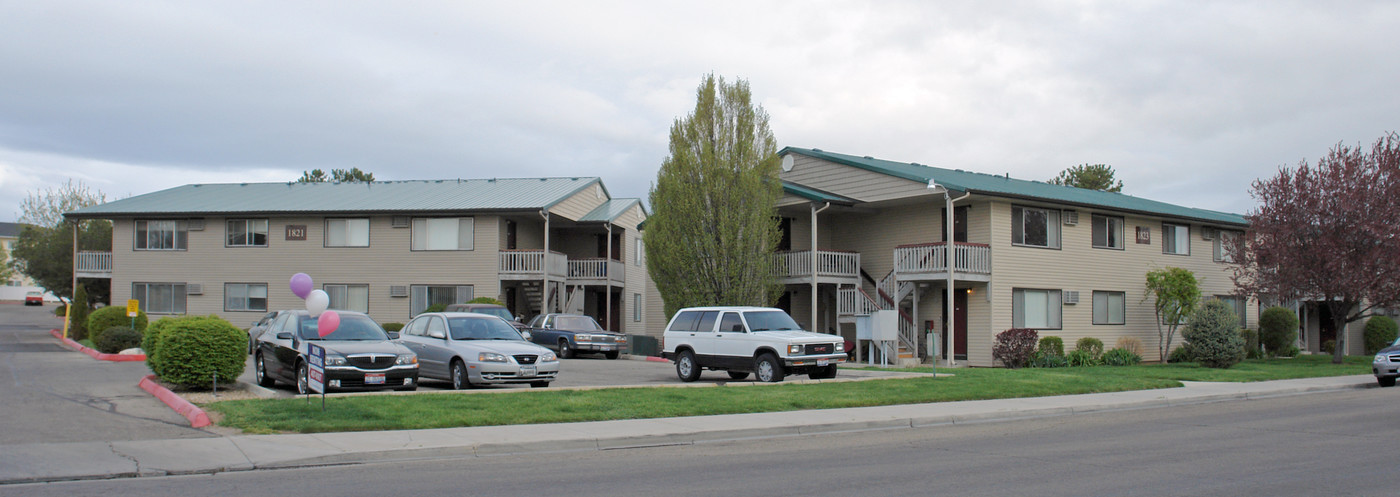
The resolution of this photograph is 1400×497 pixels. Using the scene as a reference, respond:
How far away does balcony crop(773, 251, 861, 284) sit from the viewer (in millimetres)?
30656

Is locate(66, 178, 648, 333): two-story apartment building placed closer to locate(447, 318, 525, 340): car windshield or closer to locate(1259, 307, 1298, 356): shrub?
locate(447, 318, 525, 340): car windshield

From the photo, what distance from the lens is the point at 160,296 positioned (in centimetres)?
3856

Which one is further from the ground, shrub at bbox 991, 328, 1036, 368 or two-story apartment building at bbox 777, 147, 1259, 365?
two-story apartment building at bbox 777, 147, 1259, 365

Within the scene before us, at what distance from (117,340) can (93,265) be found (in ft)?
54.5

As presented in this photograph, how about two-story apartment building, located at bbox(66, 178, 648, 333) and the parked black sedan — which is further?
two-story apartment building, located at bbox(66, 178, 648, 333)

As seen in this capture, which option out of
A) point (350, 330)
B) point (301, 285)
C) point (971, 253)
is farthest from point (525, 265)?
point (301, 285)

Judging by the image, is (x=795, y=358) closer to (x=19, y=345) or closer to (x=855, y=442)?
→ (x=855, y=442)

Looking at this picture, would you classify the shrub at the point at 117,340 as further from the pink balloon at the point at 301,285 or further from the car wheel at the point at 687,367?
the car wheel at the point at 687,367

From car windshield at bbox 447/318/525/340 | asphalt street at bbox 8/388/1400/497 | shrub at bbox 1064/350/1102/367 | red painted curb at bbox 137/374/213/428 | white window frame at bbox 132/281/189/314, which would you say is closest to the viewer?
asphalt street at bbox 8/388/1400/497

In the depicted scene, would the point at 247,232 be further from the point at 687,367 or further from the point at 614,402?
the point at 614,402

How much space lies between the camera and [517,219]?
37.6 meters

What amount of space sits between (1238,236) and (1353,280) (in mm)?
6489

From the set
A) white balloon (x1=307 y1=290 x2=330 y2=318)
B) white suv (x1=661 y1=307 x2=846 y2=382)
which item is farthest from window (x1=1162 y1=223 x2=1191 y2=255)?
white balloon (x1=307 y1=290 x2=330 y2=318)

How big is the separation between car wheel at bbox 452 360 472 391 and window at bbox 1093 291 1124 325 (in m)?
21.6
